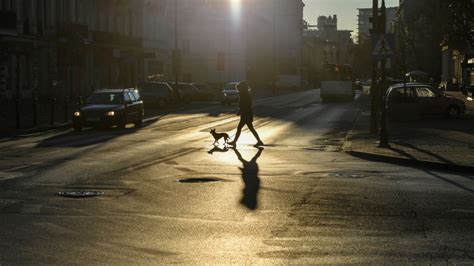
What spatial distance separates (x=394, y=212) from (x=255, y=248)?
3.00 meters

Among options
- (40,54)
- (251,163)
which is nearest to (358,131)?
(251,163)

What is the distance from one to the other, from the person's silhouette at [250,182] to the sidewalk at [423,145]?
9.17ft

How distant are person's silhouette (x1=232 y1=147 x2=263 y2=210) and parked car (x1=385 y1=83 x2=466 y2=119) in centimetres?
1701

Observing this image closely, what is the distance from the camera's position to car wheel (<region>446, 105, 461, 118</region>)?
119 feet

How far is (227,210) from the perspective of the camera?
10891mm

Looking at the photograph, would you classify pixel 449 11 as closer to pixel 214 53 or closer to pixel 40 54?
pixel 40 54

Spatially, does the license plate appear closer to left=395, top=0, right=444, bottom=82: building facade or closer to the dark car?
the dark car

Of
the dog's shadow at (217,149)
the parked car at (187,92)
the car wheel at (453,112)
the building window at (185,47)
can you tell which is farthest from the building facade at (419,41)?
the dog's shadow at (217,149)

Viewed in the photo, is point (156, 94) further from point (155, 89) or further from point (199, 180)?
point (199, 180)

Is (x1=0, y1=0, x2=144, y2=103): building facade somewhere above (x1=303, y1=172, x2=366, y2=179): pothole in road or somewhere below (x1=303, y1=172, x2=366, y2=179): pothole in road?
above

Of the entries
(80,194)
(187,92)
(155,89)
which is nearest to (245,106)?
(80,194)

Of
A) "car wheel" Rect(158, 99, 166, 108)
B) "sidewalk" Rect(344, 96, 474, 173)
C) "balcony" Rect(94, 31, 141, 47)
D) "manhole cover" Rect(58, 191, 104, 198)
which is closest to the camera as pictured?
"manhole cover" Rect(58, 191, 104, 198)

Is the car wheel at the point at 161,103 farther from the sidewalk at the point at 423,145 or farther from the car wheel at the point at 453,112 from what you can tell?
the sidewalk at the point at 423,145

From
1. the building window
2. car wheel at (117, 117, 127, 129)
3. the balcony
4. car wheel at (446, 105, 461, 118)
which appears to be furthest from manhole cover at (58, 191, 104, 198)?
the building window
